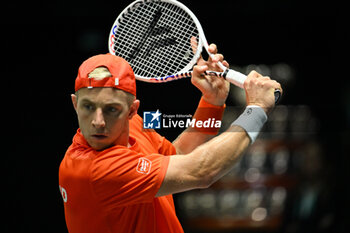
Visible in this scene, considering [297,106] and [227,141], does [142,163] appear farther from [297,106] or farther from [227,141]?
[297,106]

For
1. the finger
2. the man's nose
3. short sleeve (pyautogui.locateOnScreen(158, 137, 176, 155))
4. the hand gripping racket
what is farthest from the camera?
the hand gripping racket

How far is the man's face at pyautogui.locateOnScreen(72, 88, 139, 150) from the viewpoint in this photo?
243cm

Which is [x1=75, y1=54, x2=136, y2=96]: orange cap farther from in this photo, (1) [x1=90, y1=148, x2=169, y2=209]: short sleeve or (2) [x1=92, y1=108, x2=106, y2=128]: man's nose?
(1) [x1=90, y1=148, x2=169, y2=209]: short sleeve

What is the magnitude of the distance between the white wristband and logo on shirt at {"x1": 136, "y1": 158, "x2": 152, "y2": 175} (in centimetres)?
43

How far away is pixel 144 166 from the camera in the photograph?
248cm

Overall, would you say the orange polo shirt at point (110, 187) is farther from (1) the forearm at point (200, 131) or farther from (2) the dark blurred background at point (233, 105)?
(2) the dark blurred background at point (233, 105)

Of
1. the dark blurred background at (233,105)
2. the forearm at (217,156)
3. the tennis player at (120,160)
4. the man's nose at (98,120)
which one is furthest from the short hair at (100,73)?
the dark blurred background at (233,105)

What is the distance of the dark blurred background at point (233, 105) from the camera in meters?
5.19

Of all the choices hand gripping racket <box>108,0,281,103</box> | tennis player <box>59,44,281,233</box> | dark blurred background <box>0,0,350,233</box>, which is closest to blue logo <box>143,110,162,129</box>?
hand gripping racket <box>108,0,281,103</box>

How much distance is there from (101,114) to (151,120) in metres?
0.86

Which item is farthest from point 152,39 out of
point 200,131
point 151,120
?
point 200,131

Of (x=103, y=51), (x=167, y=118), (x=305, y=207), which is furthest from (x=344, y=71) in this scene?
(x=167, y=118)

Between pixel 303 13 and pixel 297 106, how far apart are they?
1226 mm

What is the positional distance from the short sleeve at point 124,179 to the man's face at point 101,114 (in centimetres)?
8
